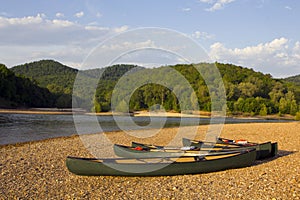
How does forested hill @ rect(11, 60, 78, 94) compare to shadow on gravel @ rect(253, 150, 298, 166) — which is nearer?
shadow on gravel @ rect(253, 150, 298, 166)

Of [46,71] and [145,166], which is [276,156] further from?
[46,71]

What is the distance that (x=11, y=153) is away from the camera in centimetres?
1502

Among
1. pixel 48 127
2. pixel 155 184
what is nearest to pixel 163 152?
pixel 155 184

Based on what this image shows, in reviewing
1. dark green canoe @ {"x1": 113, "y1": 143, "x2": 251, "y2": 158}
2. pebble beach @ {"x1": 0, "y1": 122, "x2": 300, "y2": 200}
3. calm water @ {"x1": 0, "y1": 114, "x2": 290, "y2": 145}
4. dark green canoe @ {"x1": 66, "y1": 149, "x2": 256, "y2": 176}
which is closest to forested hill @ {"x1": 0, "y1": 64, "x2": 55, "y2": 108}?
calm water @ {"x1": 0, "y1": 114, "x2": 290, "y2": 145}

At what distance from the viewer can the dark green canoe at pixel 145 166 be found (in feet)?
32.7

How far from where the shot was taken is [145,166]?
1009cm

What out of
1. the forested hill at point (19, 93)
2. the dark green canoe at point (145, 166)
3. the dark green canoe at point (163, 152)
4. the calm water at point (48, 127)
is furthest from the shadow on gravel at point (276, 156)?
the forested hill at point (19, 93)

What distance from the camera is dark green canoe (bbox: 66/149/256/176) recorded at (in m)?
9.95

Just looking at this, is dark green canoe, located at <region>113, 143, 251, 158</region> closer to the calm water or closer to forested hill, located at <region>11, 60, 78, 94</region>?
the calm water

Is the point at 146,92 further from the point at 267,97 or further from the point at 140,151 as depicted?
the point at 267,97

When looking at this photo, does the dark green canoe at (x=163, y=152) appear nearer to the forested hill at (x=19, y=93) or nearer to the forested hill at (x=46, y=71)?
the forested hill at (x=19, y=93)

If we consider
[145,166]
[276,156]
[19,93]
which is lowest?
[276,156]

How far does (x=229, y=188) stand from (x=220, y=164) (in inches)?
74.1

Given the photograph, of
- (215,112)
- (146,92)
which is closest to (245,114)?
(215,112)
